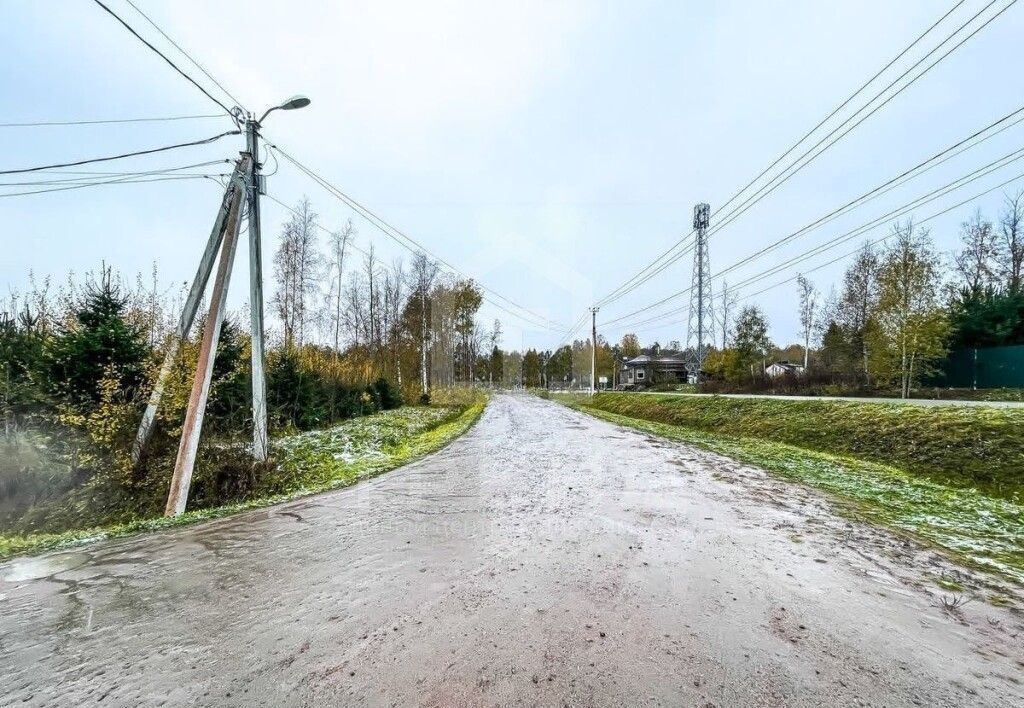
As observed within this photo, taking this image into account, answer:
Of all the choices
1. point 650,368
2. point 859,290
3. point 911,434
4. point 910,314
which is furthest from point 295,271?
point 650,368

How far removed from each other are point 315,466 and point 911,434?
1169cm

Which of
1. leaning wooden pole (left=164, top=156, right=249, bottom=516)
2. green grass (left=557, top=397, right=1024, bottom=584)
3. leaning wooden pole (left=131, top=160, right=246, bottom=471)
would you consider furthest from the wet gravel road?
leaning wooden pole (left=131, top=160, right=246, bottom=471)

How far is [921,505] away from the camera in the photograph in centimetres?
528

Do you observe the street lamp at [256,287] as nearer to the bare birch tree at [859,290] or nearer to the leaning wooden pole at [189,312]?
the leaning wooden pole at [189,312]

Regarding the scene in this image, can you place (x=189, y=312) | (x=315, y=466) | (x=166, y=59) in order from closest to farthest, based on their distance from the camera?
(x=166, y=59), (x=189, y=312), (x=315, y=466)

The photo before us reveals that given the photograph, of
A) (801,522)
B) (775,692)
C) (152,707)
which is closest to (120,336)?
(152,707)

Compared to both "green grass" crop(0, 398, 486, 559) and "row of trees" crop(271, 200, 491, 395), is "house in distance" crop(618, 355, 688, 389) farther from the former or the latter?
"green grass" crop(0, 398, 486, 559)

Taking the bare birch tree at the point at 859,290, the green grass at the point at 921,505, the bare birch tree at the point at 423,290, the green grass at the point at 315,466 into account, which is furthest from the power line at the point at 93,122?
the bare birch tree at the point at 859,290

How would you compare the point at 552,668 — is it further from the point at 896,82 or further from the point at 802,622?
the point at 896,82

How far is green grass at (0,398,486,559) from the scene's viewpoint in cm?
479

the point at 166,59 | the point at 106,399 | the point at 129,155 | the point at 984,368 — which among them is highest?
the point at 166,59

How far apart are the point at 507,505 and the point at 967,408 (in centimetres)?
976

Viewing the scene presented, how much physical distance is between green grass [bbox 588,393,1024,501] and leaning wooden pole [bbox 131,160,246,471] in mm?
12279

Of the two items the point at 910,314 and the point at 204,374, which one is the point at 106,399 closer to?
the point at 204,374
